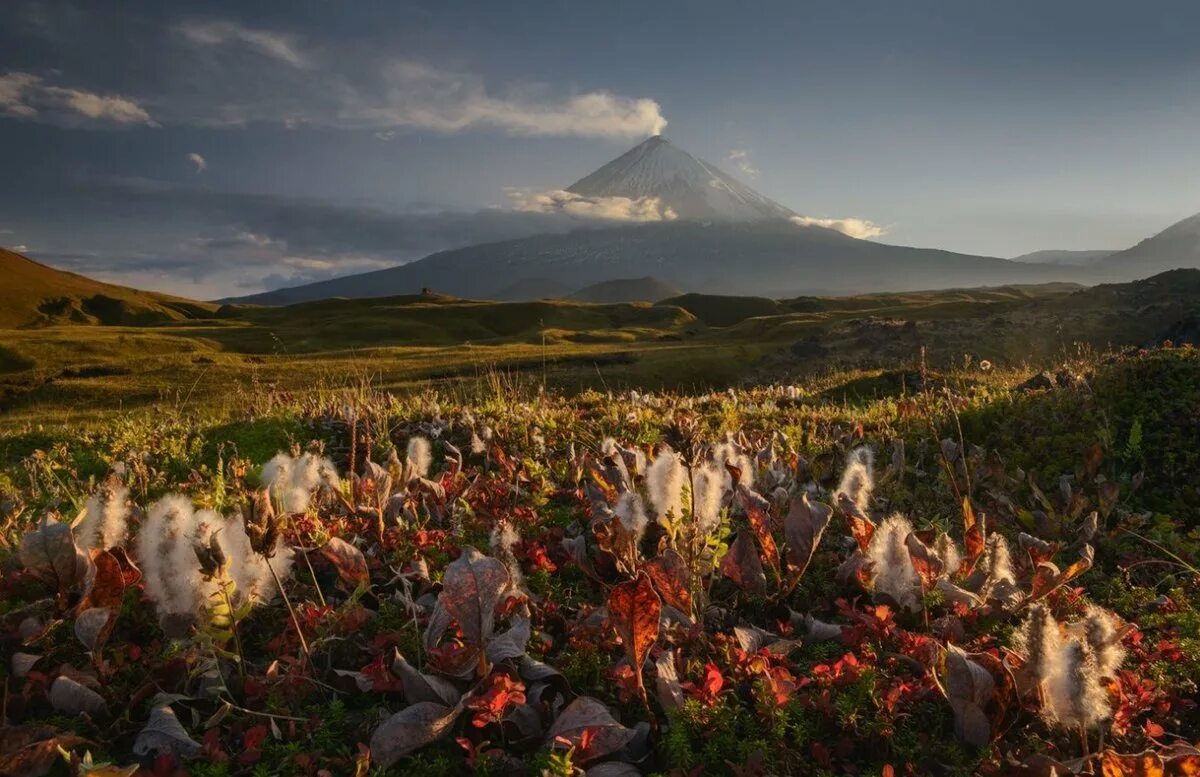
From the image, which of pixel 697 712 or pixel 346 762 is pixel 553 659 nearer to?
pixel 697 712

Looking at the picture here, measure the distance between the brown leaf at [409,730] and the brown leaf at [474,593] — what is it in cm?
31

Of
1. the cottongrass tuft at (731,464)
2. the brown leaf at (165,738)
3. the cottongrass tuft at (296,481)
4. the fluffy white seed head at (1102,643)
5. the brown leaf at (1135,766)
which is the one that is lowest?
the brown leaf at (1135,766)

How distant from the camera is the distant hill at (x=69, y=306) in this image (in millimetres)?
138250

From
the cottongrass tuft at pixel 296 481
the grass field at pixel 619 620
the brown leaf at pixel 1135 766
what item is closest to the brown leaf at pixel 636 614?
the grass field at pixel 619 620

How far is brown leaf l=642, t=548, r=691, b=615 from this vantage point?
3.08 metres

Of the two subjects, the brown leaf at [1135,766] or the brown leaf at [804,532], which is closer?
the brown leaf at [1135,766]

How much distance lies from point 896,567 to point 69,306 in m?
191

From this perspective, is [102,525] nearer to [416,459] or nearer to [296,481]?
[296,481]

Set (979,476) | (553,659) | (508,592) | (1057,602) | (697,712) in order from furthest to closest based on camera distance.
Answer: (979,476)
(1057,602)
(508,592)
(553,659)
(697,712)

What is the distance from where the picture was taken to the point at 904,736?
8.48 feet

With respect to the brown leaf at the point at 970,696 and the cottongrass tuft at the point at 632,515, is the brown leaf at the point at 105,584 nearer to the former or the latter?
the cottongrass tuft at the point at 632,515

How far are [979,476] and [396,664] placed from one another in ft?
17.1

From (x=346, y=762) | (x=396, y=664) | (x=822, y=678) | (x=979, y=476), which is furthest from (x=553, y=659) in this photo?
(x=979, y=476)

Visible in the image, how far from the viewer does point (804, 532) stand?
12.0 feet
